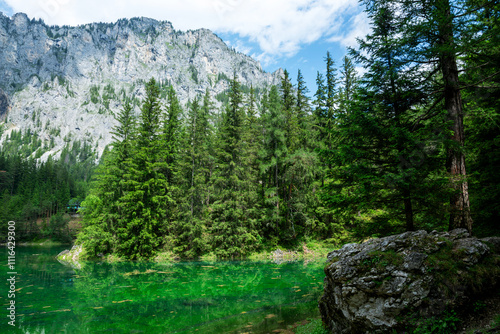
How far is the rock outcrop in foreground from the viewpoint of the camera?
183 inches

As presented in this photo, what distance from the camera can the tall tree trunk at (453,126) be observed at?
6367mm

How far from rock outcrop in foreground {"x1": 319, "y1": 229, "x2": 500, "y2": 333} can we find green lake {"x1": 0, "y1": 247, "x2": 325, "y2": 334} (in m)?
3.08

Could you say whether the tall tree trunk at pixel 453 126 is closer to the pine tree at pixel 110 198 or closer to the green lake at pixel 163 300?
the green lake at pixel 163 300

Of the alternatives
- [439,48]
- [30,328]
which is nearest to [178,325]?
[30,328]

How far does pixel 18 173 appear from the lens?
250ft

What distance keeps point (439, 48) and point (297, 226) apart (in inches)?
880

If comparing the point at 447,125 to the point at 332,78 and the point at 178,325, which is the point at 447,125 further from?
the point at 332,78

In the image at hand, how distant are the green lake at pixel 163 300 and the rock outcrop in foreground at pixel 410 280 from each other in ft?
10.1

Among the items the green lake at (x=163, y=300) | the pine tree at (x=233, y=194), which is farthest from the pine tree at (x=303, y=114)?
the green lake at (x=163, y=300)

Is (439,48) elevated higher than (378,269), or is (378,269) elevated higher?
(439,48)

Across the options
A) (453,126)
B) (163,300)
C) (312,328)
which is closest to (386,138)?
(453,126)

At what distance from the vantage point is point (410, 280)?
4883 millimetres

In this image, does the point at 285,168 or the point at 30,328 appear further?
the point at 285,168

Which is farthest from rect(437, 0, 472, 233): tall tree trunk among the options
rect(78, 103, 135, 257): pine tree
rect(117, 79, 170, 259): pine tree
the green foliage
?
rect(78, 103, 135, 257): pine tree
